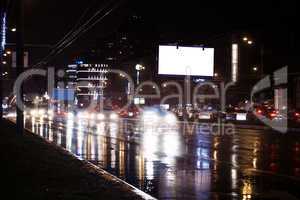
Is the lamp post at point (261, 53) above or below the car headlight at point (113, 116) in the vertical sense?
above

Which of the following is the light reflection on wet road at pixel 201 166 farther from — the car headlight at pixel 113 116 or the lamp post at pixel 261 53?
the lamp post at pixel 261 53

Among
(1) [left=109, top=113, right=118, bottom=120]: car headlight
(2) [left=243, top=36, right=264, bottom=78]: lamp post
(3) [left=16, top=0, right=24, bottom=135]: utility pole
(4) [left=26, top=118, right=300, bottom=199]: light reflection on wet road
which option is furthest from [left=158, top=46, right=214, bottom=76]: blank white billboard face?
(4) [left=26, top=118, right=300, bottom=199]: light reflection on wet road

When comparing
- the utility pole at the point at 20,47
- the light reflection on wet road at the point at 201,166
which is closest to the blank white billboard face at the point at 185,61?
the utility pole at the point at 20,47

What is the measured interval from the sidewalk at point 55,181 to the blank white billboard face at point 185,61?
2254 inches

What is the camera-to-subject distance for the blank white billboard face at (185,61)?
7569 centimetres

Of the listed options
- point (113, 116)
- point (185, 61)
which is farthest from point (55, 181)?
point (113, 116)

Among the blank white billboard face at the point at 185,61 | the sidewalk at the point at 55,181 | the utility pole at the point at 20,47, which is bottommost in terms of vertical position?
the sidewalk at the point at 55,181

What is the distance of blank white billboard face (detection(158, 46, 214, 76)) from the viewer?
75.7 meters

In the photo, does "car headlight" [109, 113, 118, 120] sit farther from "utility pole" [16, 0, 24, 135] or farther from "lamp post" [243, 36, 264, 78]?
"utility pole" [16, 0, 24, 135]

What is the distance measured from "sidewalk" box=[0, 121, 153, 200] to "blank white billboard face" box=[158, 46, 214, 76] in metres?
57.2

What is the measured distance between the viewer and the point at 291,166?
Answer: 18.7 meters

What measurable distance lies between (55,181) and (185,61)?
63615 mm

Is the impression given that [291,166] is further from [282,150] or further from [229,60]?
[229,60]

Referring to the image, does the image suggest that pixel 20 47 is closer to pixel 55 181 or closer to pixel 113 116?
pixel 55 181
